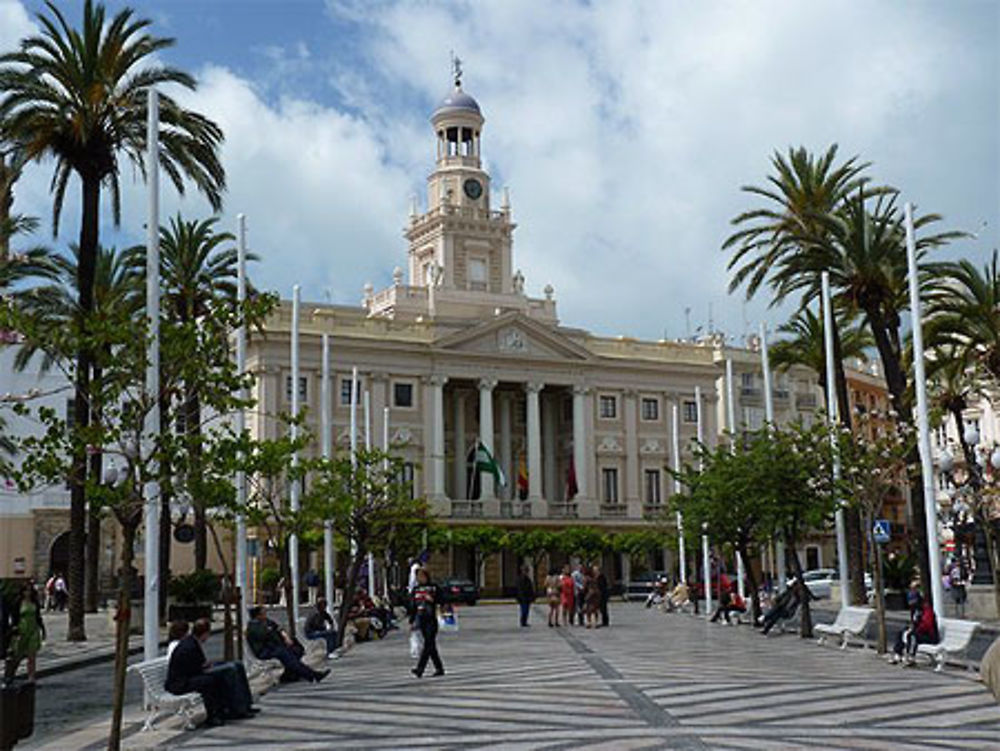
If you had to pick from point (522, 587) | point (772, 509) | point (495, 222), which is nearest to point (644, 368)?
point (495, 222)

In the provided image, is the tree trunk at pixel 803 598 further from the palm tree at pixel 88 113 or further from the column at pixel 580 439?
the column at pixel 580 439

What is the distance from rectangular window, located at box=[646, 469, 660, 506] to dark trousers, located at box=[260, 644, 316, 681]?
56.3 m

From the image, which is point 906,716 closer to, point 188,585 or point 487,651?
point 487,651

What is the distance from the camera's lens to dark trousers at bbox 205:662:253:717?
50.3 ft

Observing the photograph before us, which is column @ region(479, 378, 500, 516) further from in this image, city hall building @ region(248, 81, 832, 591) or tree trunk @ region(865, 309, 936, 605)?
tree trunk @ region(865, 309, 936, 605)

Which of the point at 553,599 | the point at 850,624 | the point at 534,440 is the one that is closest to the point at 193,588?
the point at 553,599

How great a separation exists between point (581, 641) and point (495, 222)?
161 feet

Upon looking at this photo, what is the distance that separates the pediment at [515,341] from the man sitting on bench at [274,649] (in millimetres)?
49000

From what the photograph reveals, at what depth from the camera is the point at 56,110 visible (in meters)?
27.9

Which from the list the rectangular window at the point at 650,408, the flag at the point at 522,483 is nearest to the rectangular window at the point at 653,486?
the rectangular window at the point at 650,408

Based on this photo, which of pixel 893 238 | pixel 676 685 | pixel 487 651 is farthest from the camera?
pixel 893 238

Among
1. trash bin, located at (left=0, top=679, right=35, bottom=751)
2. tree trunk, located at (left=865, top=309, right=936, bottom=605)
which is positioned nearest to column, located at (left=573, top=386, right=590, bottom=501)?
tree trunk, located at (left=865, top=309, right=936, bottom=605)

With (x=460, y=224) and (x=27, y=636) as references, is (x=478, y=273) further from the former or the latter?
(x=27, y=636)

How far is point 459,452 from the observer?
7194 centimetres
